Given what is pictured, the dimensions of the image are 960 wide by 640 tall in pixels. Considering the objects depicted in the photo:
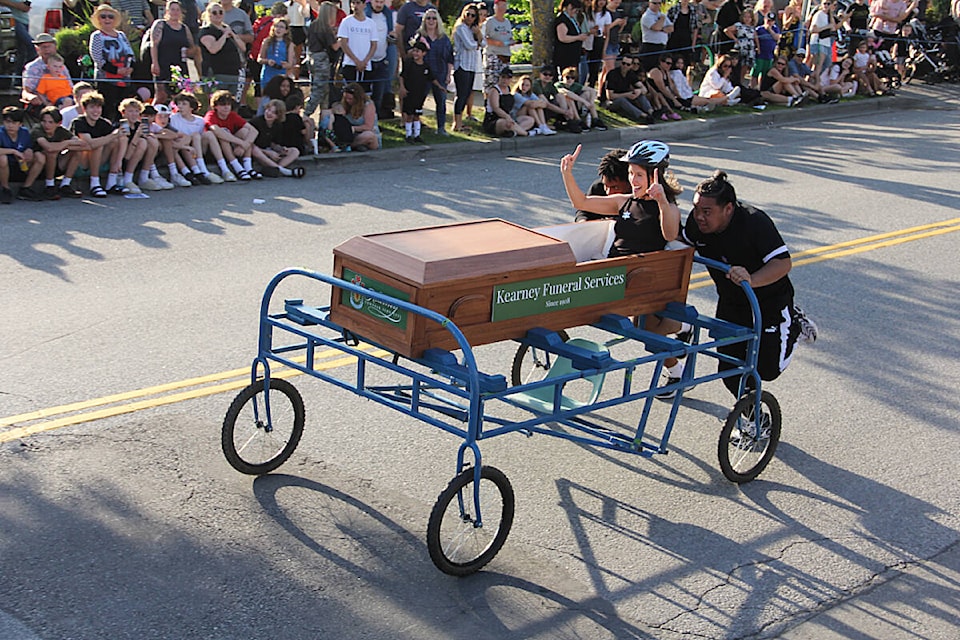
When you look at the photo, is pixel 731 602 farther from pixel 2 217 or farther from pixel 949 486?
pixel 2 217

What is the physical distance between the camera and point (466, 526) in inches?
217

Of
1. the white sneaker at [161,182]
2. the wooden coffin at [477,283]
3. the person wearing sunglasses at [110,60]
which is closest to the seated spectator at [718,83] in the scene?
the person wearing sunglasses at [110,60]

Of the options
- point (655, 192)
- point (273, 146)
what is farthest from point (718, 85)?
point (655, 192)

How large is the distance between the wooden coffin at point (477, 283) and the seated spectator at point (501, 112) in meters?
11.2

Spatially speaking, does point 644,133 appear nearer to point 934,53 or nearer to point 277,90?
point 277,90

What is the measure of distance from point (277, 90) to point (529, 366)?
8457 mm

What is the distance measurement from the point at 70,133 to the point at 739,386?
29.3ft

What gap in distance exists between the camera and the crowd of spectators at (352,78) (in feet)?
44.1

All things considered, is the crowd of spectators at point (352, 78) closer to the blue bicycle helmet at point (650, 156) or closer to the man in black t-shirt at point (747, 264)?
the blue bicycle helmet at point (650, 156)

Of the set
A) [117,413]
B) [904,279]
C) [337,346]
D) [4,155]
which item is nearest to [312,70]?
[4,155]

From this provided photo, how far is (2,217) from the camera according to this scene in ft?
38.4

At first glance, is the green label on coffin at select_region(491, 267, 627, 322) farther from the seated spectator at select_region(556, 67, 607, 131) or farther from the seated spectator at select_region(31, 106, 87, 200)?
the seated spectator at select_region(556, 67, 607, 131)

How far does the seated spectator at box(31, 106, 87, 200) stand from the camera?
41.4 feet

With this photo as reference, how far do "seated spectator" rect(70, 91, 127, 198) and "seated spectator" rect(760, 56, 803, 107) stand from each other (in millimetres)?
13360
